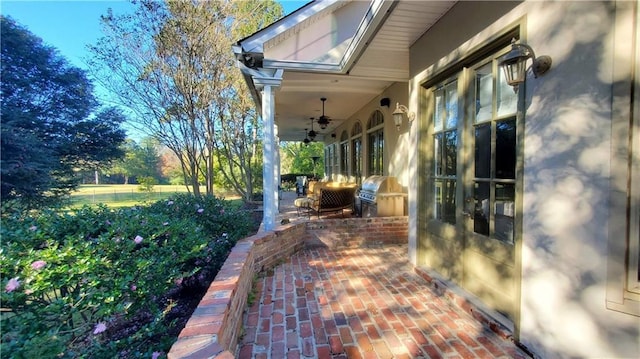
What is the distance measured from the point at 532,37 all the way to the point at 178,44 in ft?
24.3

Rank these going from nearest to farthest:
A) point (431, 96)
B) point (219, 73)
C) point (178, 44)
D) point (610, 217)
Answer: point (610, 217), point (431, 96), point (178, 44), point (219, 73)

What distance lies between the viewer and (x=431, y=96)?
140 inches

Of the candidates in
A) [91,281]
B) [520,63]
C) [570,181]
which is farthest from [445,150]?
[91,281]

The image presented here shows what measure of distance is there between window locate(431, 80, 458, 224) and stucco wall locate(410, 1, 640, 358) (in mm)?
1004

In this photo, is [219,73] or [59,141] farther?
[59,141]

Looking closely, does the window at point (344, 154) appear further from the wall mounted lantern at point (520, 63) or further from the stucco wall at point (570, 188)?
the stucco wall at point (570, 188)

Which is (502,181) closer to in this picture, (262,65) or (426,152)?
(426,152)

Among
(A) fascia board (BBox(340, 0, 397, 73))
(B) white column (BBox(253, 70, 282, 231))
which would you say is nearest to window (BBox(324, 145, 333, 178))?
(B) white column (BBox(253, 70, 282, 231))

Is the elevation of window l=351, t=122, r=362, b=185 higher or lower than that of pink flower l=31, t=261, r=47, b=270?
higher

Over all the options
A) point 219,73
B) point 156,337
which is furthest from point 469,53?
point 219,73

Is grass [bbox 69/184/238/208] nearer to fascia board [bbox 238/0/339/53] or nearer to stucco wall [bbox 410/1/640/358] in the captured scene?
fascia board [bbox 238/0/339/53]

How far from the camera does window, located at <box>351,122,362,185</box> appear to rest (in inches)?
325

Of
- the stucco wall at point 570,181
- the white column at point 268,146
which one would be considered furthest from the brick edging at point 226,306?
the stucco wall at point 570,181

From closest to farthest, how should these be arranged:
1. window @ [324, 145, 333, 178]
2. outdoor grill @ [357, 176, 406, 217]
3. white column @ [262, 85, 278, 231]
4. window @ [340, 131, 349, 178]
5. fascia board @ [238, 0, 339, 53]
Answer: fascia board @ [238, 0, 339, 53] < white column @ [262, 85, 278, 231] < outdoor grill @ [357, 176, 406, 217] < window @ [340, 131, 349, 178] < window @ [324, 145, 333, 178]
